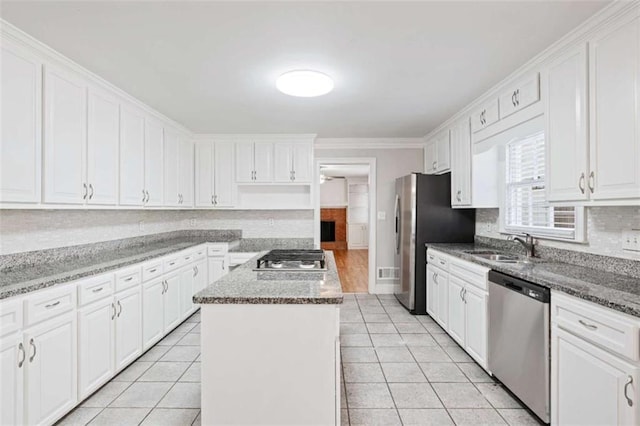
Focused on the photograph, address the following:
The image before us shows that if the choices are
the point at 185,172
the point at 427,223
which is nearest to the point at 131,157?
the point at 185,172

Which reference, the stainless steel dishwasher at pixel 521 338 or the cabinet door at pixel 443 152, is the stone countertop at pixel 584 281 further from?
the cabinet door at pixel 443 152

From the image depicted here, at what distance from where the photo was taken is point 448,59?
2.14 m

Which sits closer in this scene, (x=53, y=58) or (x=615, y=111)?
(x=615, y=111)

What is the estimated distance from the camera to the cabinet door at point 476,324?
7.90ft

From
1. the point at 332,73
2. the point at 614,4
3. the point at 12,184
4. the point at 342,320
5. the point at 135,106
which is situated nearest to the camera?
the point at 614,4

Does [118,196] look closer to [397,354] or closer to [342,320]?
[342,320]

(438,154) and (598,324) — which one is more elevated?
(438,154)

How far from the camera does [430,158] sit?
4371 millimetres

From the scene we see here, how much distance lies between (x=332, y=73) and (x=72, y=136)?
1.99 metres

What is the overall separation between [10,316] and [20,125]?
114cm

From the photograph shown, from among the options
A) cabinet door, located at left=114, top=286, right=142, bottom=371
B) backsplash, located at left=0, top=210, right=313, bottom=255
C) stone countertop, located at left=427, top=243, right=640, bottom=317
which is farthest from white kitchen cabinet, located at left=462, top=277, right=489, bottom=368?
cabinet door, located at left=114, top=286, right=142, bottom=371

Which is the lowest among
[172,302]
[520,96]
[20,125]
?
[172,302]

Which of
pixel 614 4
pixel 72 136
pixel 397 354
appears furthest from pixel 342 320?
pixel 614 4

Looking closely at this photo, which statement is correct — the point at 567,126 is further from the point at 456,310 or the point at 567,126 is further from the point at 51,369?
the point at 51,369
